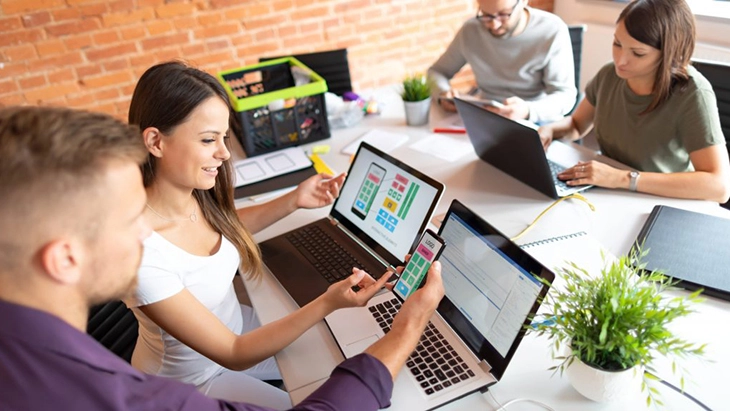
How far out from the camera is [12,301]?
0.70m

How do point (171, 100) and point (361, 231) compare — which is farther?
point (361, 231)

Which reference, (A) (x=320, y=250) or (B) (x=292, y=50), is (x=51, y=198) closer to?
(A) (x=320, y=250)

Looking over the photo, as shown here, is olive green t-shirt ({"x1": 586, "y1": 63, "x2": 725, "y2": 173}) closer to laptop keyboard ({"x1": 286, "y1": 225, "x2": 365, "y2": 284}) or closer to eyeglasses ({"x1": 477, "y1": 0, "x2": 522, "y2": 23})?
eyeglasses ({"x1": 477, "y1": 0, "x2": 522, "y2": 23})

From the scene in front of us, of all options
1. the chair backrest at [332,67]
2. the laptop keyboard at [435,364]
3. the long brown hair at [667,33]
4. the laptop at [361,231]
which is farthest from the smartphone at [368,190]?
the chair backrest at [332,67]

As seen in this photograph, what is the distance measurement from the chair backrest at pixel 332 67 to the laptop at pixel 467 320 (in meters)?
1.63

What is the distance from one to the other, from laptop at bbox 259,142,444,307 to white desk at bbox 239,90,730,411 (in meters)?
0.07

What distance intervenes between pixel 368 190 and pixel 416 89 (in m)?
0.83

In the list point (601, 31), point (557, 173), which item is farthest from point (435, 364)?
point (601, 31)

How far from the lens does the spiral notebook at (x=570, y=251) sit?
4.30 feet

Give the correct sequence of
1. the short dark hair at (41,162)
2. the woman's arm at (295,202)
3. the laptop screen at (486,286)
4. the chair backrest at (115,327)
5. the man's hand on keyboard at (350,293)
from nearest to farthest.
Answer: the short dark hair at (41,162), the laptop screen at (486,286), the man's hand on keyboard at (350,293), the chair backrest at (115,327), the woman's arm at (295,202)

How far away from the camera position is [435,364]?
1066mm

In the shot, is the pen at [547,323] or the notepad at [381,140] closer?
the pen at [547,323]

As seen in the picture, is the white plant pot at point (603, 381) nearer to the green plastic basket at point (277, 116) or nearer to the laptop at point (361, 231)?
the laptop at point (361, 231)

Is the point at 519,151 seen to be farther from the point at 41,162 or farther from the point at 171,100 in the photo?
the point at 41,162
